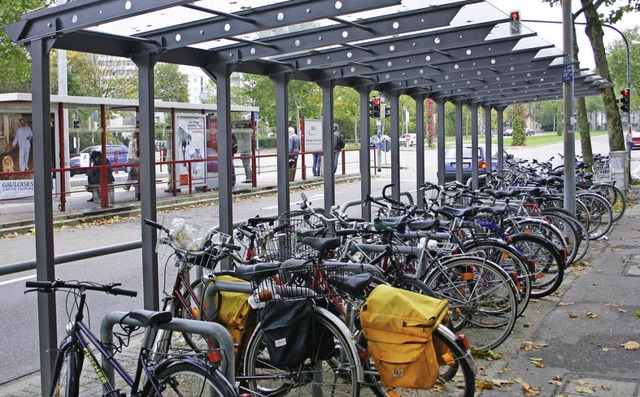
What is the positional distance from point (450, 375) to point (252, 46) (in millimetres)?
3561

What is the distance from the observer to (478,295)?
571 centimetres

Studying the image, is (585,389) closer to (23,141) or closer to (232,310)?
(232,310)

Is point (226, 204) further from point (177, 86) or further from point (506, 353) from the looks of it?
point (177, 86)

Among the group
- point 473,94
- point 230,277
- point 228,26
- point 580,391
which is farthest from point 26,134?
point 580,391

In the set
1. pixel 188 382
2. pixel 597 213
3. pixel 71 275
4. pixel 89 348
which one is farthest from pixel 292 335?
pixel 597 213

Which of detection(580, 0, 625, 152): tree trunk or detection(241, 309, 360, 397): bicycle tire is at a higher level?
detection(580, 0, 625, 152): tree trunk

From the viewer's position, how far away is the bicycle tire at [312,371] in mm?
3850

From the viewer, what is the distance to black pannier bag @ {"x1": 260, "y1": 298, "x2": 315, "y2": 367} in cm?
384

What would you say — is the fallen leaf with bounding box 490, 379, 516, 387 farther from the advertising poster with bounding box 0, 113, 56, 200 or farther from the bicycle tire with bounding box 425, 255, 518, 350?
the advertising poster with bounding box 0, 113, 56, 200

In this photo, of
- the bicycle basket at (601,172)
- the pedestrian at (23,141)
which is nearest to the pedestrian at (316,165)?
the bicycle basket at (601,172)

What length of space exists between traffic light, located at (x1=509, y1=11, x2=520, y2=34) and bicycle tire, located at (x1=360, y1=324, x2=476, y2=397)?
4.26 m

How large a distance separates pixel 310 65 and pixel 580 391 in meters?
4.18

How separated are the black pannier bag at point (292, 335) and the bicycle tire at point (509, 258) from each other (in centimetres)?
273

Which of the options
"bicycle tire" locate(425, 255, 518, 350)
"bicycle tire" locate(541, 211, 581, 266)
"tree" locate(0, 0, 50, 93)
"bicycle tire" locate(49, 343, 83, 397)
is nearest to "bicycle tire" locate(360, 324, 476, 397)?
"bicycle tire" locate(425, 255, 518, 350)
